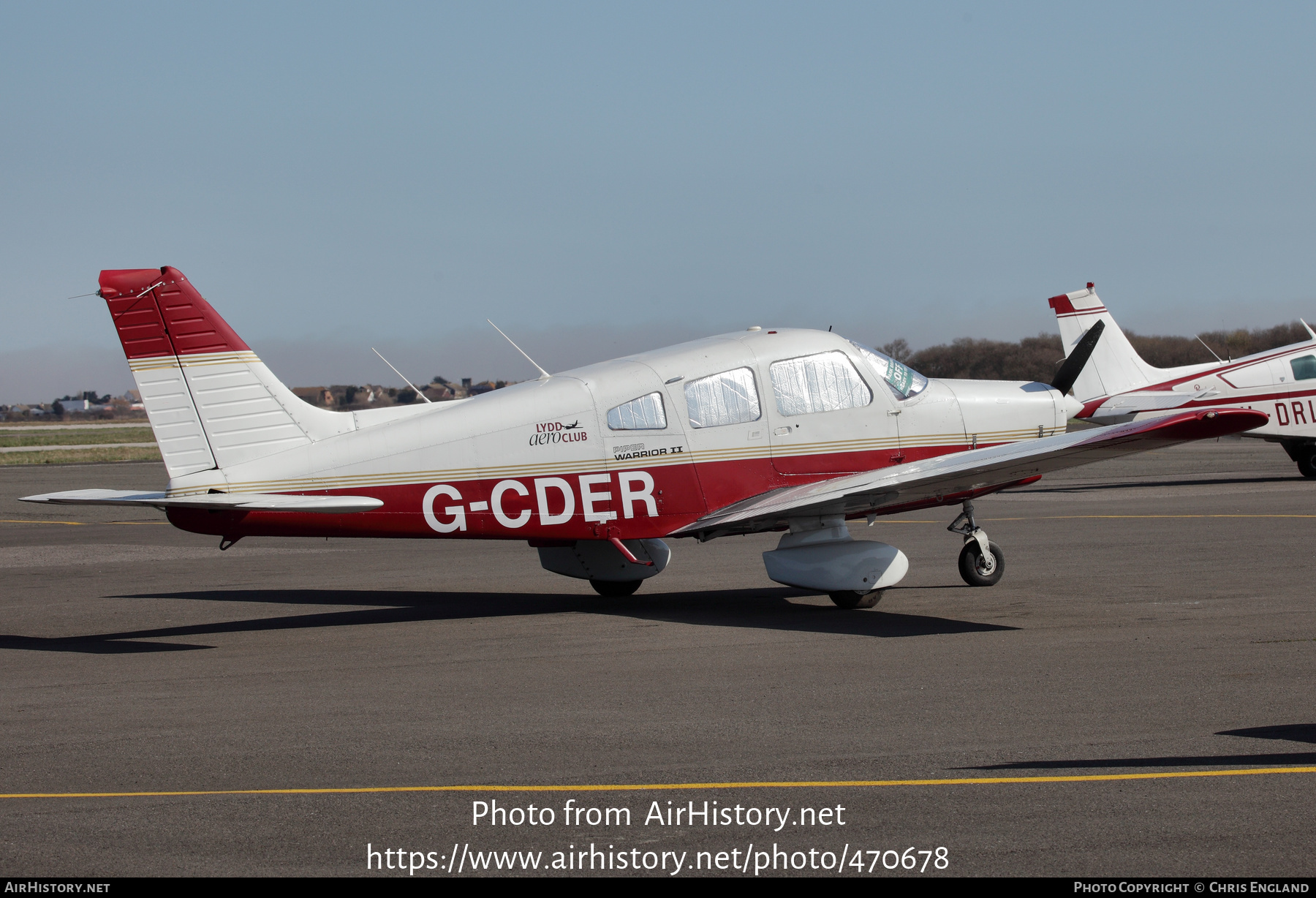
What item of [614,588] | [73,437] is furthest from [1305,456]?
[73,437]

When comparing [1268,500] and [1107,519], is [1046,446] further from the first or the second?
[1268,500]

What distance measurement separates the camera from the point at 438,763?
626 centimetres

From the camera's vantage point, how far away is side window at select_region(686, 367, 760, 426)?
11555mm

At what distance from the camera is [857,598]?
11.3 m

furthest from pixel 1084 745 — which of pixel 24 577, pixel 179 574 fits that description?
pixel 24 577

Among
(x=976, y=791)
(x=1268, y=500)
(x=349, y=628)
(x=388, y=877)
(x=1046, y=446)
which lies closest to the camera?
(x=388, y=877)

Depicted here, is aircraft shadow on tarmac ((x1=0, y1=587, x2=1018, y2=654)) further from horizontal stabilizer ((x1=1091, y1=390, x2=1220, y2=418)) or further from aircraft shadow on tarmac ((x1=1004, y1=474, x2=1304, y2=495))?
horizontal stabilizer ((x1=1091, y1=390, x2=1220, y2=418))

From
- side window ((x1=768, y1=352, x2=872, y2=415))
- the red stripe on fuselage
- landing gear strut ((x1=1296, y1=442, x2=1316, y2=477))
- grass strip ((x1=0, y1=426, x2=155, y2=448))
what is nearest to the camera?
the red stripe on fuselage

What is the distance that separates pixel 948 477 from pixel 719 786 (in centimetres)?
552

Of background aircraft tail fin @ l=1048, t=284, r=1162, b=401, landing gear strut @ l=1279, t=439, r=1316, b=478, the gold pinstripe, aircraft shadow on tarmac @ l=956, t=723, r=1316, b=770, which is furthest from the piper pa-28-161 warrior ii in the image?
landing gear strut @ l=1279, t=439, r=1316, b=478

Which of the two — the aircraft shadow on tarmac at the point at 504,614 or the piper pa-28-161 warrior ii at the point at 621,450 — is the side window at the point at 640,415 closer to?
the piper pa-28-161 warrior ii at the point at 621,450

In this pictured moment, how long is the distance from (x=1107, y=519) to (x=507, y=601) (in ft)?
35.6

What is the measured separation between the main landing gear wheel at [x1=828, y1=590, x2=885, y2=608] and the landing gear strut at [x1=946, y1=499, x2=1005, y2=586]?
1.55m

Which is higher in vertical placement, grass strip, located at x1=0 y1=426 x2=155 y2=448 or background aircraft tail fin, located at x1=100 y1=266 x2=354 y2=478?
grass strip, located at x1=0 y1=426 x2=155 y2=448
